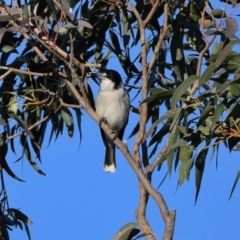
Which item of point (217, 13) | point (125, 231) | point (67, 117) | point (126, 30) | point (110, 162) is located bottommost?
point (125, 231)

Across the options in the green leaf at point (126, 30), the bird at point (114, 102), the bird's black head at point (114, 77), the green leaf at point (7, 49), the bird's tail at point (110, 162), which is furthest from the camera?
the bird's tail at point (110, 162)

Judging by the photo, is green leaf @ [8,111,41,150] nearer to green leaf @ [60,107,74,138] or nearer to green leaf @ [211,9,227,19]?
green leaf @ [60,107,74,138]

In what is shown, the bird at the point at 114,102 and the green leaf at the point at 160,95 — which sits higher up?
the bird at the point at 114,102

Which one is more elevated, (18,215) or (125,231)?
(18,215)

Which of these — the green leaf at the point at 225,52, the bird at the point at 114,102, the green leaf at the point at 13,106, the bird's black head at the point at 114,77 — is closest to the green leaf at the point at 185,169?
the green leaf at the point at 225,52

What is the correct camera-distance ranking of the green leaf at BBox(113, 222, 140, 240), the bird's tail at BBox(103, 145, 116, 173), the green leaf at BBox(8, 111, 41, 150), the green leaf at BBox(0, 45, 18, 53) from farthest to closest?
the bird's tail at BBox(103, 145, 116, 173) < the green leaf at BBox(0, 45, 18, 53) < the green leaf at BBox(8, 111, 41, 150) < the green leaf at BBox(113, 222, 140, 240)

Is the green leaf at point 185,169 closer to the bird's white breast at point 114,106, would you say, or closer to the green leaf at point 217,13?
the green leaf at point 217,13

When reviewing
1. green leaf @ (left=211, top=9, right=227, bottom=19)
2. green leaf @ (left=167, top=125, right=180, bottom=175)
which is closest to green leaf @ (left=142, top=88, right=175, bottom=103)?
green leaf @ (left=167, top=125, right=180, bottom=175)

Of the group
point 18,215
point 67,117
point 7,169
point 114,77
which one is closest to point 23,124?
point 67,117

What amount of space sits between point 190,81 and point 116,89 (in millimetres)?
2250

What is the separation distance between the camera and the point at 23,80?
399 centimetres

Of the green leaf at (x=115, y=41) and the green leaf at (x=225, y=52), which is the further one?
the green leaf at (x=115, y=41)

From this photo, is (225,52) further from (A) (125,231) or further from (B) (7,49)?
(B) (7,49)

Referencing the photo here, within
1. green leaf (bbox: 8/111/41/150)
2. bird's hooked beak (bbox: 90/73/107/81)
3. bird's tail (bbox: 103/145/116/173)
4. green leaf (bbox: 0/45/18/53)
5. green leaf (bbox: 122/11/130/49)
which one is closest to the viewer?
green leaf (bbox: 8/111/41/150)
